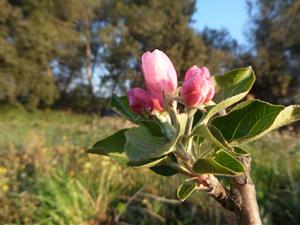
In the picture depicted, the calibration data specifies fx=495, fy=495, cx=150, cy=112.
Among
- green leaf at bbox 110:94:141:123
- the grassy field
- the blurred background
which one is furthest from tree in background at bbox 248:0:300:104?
green leaf at bbox 110:94:141:123

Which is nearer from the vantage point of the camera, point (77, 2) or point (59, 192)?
point (59, 192)

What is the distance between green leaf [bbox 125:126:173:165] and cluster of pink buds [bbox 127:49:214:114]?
0.05 meters

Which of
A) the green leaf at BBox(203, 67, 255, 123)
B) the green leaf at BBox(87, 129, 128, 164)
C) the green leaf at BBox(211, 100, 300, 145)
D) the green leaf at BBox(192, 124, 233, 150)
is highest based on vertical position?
the green leaf at BBox(203, 67, 255, 123)

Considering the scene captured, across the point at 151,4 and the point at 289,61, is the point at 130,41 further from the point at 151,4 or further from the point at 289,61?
the point at 289,61

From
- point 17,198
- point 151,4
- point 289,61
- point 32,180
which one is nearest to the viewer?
point 17,198

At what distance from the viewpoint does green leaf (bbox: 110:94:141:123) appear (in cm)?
65

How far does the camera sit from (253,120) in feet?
1.86

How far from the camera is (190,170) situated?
0.59 meters

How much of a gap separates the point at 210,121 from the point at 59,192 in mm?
3473

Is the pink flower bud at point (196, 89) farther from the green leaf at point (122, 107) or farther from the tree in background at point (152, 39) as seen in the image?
the tree in background at point (152, 39)

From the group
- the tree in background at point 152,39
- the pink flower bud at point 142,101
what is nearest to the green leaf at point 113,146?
the pink flower bud at point 142,101

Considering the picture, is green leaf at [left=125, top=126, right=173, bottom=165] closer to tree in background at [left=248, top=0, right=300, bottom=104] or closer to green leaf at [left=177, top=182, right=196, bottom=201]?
green leaf at [left=177, top=182, right=196, bottom=201]

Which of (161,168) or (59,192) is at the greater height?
(161,168)

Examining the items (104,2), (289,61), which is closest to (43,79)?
(104,2)
